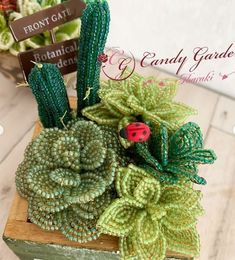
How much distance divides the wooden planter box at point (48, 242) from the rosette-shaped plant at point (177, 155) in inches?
4.0

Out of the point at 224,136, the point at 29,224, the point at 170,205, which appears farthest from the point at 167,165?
the point at 224,136

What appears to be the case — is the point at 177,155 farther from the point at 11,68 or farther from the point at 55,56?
the point at 11,68

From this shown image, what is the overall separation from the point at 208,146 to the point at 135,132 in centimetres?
38

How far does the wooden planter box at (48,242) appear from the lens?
49cm


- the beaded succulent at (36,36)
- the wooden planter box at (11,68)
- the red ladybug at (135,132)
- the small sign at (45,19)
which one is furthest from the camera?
the wooden planter box at (11,68)

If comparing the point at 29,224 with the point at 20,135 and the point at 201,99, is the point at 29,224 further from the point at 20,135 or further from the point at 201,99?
the point at 201,99

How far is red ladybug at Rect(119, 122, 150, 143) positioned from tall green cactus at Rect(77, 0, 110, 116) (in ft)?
0.27

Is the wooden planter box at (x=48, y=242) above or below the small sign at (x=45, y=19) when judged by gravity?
below

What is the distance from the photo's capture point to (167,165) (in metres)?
0.48

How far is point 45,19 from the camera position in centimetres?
62

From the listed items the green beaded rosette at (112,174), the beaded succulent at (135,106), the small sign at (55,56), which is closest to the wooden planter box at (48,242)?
the green beaded rosette at (112,174)

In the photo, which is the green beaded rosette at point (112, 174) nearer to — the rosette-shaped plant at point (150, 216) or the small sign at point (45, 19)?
the rosette-shaped plant at point (150, 216)

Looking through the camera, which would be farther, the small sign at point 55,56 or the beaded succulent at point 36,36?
the beaded succulent at point 36,36

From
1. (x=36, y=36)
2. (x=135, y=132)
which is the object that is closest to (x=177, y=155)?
(x=135, y=132)
